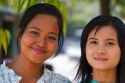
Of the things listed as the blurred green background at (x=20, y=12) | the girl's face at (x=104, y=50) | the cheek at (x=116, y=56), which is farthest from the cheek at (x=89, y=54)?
the blurred green background at (x=20, y=12)

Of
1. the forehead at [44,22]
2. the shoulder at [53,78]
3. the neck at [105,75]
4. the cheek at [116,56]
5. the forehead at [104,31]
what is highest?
the forehead at [44,22]

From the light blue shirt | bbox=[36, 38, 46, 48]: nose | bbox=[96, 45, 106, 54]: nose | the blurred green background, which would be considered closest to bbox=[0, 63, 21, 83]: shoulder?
the light blue shirt

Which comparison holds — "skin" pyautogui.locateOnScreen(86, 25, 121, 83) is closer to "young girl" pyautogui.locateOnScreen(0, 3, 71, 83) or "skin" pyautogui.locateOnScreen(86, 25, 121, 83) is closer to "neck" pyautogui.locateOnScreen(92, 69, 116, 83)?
"neck" pyautogui.locateOnScreen(92, 69, 116, 83)

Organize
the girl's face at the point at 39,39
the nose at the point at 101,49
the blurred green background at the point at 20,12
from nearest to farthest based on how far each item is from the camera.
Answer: the nose at the point at 101,49 → the girl's face at the point at 39,39 → the blurred green background at the point at 20,12

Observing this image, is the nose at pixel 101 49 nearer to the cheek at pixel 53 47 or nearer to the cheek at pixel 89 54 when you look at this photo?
the cheek at pixel 89 54

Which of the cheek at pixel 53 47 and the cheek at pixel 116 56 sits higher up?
the cheek at pixel 53 47

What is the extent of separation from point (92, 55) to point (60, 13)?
0.39 metres

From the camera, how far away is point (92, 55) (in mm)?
2219

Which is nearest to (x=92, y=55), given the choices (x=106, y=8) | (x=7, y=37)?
(x=7, y=37)

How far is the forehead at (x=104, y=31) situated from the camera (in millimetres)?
2218

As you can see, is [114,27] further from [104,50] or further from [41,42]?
[41,42]

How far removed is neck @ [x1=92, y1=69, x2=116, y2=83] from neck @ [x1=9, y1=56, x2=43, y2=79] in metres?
0.35

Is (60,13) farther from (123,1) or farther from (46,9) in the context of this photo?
(123,1)

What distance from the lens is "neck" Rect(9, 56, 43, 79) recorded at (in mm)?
2367
